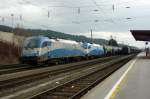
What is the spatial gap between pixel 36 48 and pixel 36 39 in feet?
4.14

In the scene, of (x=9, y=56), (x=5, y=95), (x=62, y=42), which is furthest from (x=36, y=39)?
(x=5, y=95)

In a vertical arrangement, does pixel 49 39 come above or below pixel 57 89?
above

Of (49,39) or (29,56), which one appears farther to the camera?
(49,39)

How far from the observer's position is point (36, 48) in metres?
36.6

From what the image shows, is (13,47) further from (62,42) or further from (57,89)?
(57,89)

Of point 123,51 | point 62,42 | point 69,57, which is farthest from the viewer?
point 123,51

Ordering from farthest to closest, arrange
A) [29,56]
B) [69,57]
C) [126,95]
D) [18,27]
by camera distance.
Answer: [18,27] → [69,57] → [29,56] → [126,95]

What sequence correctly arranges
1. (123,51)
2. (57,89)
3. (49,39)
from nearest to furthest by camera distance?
1. (57,89)
2. (49,39)
3. (123,51)

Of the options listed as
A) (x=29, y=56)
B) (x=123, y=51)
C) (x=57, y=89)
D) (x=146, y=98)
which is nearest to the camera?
(x=146, y=98)

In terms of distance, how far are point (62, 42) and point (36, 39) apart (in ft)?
26.6

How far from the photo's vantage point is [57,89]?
16.7 meters

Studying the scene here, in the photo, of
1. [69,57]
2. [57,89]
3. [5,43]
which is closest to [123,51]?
[5,43]

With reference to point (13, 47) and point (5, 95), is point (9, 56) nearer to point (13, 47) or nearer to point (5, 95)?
point (13, 47)

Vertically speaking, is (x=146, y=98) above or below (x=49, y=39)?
below
